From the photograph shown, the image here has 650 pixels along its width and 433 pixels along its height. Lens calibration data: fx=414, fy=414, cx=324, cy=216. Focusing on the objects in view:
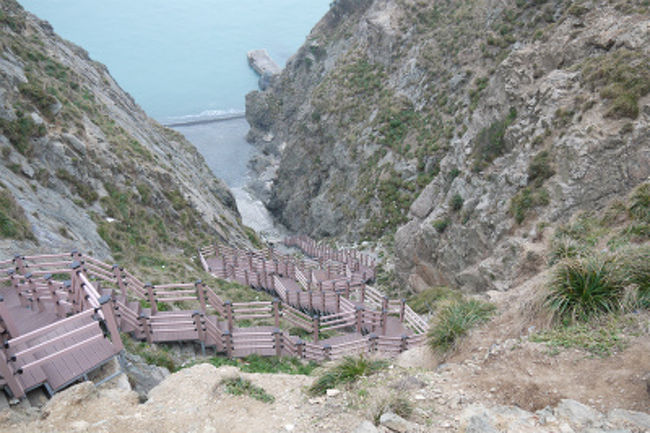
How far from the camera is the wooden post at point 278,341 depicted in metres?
10.0

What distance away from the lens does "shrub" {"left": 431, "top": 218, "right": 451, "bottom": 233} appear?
60.4ft

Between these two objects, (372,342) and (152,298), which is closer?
(152,298)

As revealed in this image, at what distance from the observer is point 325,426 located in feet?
18.3

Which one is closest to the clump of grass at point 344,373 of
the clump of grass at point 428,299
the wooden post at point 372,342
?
the wooden post at point 372,342

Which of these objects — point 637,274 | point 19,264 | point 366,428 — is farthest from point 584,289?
point 19,264

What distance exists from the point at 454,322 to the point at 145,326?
6538 mm

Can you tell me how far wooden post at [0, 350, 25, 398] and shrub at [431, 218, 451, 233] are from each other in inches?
628

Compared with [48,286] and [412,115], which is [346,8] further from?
[48,286]

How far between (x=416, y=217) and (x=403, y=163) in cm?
1144

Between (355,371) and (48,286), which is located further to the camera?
(48,286)

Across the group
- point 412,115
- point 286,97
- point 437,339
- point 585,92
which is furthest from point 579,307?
point 286,97

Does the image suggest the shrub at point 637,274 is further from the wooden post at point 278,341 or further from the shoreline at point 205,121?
the shoreline at point 205,121

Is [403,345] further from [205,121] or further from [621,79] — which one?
[205,121]

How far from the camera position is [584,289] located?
269 inches
